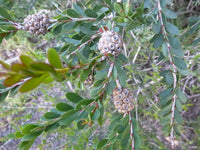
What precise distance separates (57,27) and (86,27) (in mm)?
211

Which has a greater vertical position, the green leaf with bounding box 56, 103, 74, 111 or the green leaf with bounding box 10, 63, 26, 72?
the green leaf with bounding box 10, 63, 26, 72

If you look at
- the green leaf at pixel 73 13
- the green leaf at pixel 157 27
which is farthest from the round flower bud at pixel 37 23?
the green leaf at pixel 157 27

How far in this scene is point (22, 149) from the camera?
78 centimetres

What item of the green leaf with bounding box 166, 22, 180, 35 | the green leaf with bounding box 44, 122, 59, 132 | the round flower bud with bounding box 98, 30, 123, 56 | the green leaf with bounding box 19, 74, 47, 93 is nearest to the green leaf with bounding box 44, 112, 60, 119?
the green leaf with bounding box 44, 122, 59, 132

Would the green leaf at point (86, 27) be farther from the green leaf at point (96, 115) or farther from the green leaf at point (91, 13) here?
the green leaf at point (96, 115)

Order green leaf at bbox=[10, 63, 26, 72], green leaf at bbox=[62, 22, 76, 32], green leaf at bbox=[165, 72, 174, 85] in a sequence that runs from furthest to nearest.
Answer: green leaf at bbox=[165, 72, 174, 85] < green leaf at bbox=[62, 22, 76, 32] < green leaf at bbox=[10, 63, 26, 72]

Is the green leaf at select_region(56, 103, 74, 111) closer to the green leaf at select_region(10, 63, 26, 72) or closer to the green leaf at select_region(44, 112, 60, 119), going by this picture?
the green leaf at select_region(44, 112, 60, 119)

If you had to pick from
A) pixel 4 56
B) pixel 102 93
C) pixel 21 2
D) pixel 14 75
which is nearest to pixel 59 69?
pixel 14 75

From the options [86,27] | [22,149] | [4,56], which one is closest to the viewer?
[22,149]

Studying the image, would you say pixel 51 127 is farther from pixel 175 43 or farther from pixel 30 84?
pixel 175 43

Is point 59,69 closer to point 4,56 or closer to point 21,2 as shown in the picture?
point 21,2

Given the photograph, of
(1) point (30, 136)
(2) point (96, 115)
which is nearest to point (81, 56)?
(2) point (96, 115)

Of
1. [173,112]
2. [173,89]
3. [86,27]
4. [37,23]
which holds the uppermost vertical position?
[37,23]

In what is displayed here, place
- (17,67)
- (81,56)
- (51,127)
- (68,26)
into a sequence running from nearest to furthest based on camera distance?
1. (17,67)
2. (81,56)
3. (51,127)
4. (68,26)
